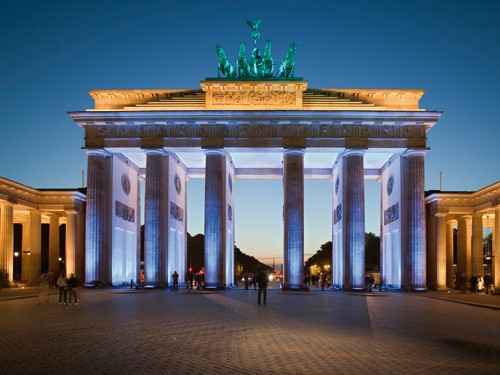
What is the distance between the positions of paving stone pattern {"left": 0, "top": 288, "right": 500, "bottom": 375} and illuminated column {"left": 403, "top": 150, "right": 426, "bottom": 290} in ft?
89.1

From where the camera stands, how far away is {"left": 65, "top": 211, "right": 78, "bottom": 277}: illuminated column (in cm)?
5556

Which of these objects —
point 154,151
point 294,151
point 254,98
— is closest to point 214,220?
point 154,151

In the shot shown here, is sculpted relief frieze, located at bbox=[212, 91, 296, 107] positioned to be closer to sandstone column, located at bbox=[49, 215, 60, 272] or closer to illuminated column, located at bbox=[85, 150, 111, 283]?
illuminated column, located at bbox=[85, 150, 111, 283]

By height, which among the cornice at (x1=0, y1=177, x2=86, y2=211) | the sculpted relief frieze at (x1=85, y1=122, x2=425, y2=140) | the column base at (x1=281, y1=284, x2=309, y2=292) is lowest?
the column base at (x1=281, y1=284, x2=309, y2=292)

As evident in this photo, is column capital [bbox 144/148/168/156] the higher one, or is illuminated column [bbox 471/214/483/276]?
column capital [bbox 144/148/168/156]

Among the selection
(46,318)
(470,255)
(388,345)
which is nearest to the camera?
(388,345)

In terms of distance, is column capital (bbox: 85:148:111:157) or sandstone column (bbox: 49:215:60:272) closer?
column capital (bbox: 85:148:111:157)

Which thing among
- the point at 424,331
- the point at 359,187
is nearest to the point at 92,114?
the point at 359,187

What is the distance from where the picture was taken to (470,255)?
60375mm

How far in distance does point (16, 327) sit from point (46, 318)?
319 cm

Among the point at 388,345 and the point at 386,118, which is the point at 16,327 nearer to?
the point at 388,345

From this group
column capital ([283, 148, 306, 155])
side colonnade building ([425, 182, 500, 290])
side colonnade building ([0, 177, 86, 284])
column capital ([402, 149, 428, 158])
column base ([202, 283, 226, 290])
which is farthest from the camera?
side colonnade building ([0, 177, 86, 284])

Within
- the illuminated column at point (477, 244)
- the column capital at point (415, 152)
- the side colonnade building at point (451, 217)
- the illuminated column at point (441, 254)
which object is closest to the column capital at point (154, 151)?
the column capital at point (415, 152)

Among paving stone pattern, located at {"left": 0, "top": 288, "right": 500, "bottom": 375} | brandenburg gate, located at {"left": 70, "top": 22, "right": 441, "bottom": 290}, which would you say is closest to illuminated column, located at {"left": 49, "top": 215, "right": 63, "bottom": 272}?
brandenburg gate, located at {"left": 70, "top": 22, "right": 441, "bottom": 290}
